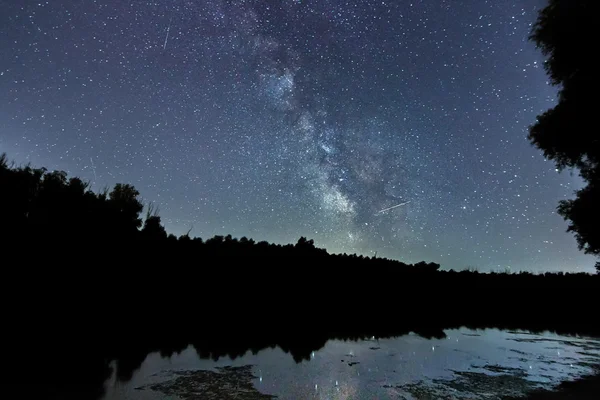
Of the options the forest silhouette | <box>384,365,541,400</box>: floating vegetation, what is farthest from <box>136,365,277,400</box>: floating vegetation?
<box>384,365,541,400</box>: floating vegetation

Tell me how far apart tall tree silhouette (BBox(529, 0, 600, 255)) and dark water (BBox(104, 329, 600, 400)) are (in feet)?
19.3

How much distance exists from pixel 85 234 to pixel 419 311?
74.7ft

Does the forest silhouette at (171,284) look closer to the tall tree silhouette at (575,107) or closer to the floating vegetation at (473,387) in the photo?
the tall tree silhouette at (575,107)

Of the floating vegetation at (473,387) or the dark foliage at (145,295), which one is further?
the dark foliage at (145,295)

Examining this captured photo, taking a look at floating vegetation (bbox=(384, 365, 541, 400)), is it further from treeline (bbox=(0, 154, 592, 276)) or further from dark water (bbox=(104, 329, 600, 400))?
treeline (bbox=(0, 154, 592, 276))

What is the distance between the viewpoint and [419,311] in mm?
25234

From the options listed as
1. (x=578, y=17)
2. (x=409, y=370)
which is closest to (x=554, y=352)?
(x=409, y=370)

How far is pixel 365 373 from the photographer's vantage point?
820 cm

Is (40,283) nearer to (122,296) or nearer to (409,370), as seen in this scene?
(122,296)

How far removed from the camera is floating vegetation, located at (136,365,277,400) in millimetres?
6125

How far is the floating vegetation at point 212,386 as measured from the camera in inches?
241

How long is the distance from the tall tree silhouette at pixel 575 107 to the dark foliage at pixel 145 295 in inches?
342

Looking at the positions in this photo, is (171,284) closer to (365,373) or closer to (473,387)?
(365,373)

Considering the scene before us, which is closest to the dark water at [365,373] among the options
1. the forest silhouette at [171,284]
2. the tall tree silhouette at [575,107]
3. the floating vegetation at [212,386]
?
the floating vegetation at [212,386]
